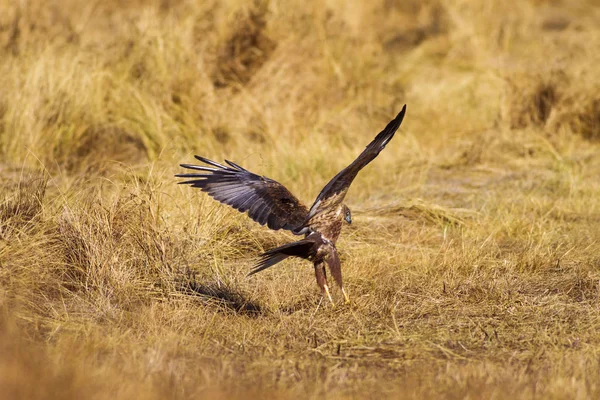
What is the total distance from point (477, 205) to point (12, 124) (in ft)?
13.3

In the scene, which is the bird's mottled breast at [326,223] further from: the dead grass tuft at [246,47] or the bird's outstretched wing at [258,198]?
the dead grass tuft at [246,47]

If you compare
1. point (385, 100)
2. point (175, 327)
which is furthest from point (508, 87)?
point (175, 327)

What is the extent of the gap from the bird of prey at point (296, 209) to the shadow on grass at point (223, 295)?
0.74 ft

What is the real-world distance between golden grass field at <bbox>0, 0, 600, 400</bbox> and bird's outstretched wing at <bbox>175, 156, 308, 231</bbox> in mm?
468

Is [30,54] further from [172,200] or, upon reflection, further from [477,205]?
[477,205]

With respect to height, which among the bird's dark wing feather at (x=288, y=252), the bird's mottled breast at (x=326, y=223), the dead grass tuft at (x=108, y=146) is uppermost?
the bird's mottled breast at (x=326, y=223)

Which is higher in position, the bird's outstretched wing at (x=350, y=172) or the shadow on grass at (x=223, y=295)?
the bird's outstretched wing at (x=350, y=172)

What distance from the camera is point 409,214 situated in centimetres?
715

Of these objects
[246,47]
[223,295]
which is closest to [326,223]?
[223,295]

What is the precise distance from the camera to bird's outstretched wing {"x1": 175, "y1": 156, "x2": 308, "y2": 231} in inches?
199

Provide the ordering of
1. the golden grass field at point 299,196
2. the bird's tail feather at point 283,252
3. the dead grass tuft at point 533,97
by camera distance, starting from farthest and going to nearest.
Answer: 1. the dead grass tuft at point 533,97
2. the bird's tail feather at point 283,252
3. the golden grass field at point 299,196

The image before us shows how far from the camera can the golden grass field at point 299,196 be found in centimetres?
413

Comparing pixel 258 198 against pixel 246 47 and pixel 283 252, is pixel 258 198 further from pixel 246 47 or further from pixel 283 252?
pixel 246 47

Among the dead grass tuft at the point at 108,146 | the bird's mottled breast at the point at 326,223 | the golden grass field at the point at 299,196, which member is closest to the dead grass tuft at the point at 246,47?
the golden grass field at the point at 299,196
